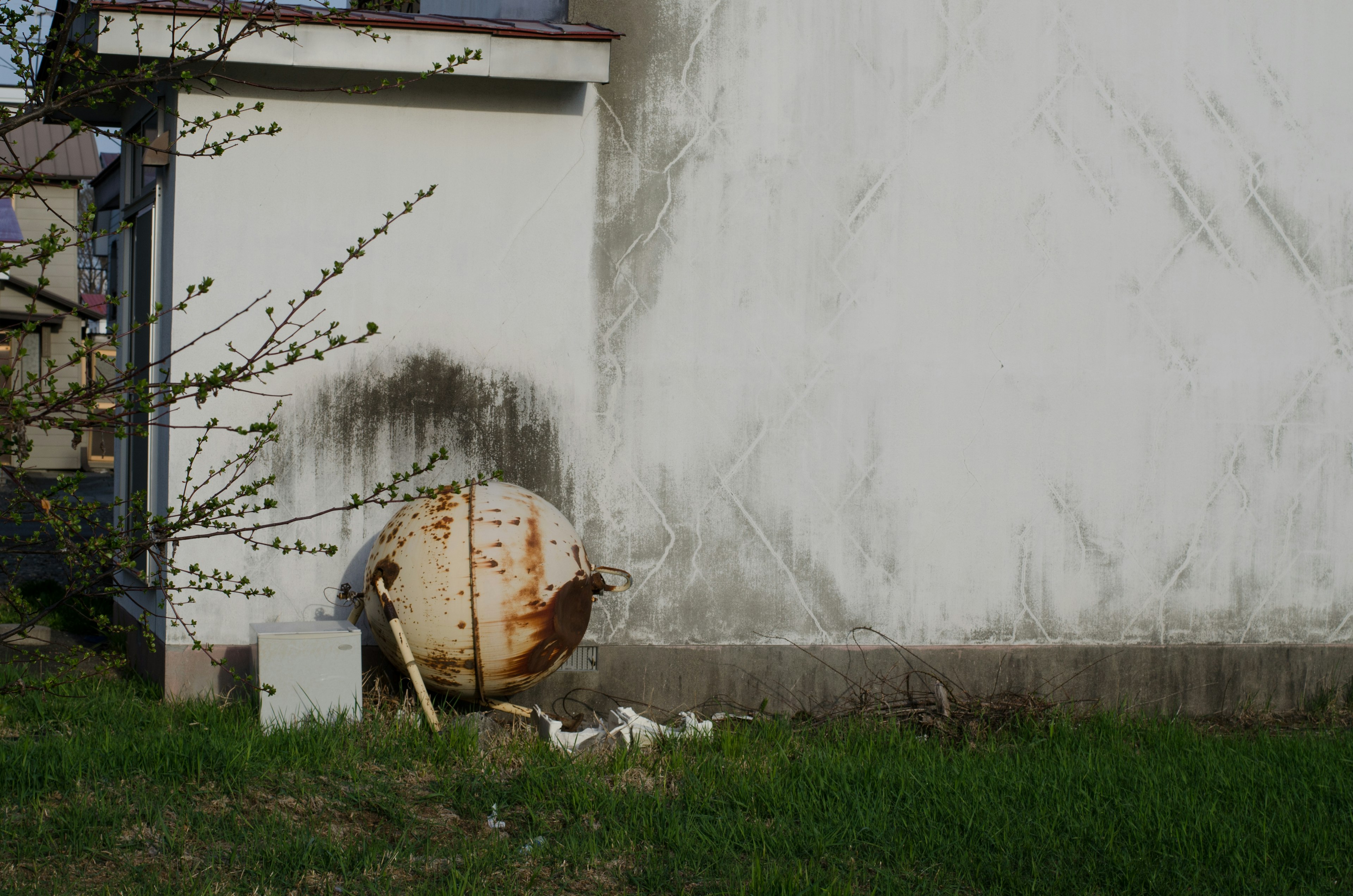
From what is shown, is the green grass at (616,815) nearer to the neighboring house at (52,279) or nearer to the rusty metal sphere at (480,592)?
the rusty metal sphere at (480,592)

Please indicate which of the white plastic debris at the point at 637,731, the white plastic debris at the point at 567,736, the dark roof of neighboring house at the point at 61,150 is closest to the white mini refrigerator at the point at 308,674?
the white plastic debris at the point at 567,736

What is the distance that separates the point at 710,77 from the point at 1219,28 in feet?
10.3

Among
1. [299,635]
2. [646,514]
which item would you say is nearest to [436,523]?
[299,635]

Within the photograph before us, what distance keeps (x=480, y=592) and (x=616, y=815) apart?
50.2 inches

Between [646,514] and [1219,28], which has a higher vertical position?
A: [1219,28]

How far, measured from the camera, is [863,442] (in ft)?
21.0

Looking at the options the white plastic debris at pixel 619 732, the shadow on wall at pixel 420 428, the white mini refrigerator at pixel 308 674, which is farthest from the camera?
the shadow on wall at pixel 420 428

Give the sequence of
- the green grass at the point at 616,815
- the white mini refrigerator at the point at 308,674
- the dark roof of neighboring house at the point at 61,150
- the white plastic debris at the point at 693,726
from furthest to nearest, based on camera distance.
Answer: the dark roof of neighboring house at the point at 61,150 → the white plastic debris at the point at 693,726 → the white mini refrigerator at the point at 308,674 → the green grass at the point at 616,815

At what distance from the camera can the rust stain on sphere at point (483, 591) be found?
17.1 ft

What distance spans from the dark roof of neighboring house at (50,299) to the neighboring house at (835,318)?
3.05 feet

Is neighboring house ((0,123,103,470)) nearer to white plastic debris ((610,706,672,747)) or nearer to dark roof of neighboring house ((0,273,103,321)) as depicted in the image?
dark roof of neighboring house ((0,273,103,321))

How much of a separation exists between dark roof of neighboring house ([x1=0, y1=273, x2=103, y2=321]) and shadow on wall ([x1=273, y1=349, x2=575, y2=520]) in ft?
3.77

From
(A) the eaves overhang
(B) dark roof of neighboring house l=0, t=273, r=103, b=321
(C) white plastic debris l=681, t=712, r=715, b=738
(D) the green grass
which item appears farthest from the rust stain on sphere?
(A) the eaves overhang

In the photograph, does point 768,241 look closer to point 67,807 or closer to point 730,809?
point 730,809
